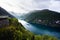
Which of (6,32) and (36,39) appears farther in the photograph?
(36,39)

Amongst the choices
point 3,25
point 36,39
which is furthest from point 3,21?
point 36,39

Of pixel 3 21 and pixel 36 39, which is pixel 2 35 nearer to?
pixel 3 21

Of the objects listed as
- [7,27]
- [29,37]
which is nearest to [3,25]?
[7,27]

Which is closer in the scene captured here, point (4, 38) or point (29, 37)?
point (4, 38)

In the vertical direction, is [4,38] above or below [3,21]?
below

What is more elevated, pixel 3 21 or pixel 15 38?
pixel 3 21

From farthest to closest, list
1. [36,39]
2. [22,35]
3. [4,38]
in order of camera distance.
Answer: [36,39], [22,35], [4,38]

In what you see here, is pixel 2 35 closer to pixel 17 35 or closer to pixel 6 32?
pixel 6 32

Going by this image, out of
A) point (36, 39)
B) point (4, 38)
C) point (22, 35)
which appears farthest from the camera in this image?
point (36, 39)

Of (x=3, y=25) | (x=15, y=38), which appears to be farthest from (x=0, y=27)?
(x=15, y=38)
